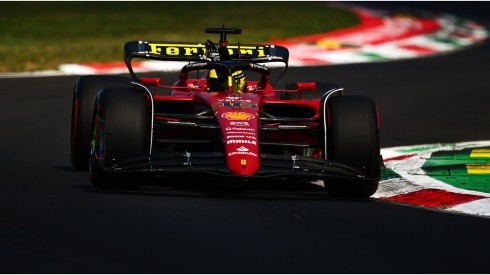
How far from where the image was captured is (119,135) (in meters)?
11.2

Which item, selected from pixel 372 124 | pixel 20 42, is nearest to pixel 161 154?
pixel 372 124

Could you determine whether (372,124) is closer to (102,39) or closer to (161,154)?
(161,154)

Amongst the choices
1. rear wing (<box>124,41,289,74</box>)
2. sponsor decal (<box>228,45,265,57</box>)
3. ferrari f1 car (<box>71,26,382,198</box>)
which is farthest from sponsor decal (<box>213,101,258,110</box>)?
sponsor decal (<box>228,45,265,57</box>)

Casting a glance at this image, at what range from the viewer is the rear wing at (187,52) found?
526 inches

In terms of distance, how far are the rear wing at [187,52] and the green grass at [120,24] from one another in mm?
9133

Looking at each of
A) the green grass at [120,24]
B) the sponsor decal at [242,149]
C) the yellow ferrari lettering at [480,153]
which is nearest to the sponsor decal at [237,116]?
the sponsor decal at [242,149]

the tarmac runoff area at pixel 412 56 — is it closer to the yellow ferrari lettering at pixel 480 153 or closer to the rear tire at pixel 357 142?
the yellow ferrari lettering at pixel 480 153

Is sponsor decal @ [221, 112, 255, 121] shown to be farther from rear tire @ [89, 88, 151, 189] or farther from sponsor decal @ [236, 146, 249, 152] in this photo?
rear tire @ [89, 88, 151, 189]

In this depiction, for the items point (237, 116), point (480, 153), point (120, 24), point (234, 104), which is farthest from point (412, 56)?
point (237, 116)

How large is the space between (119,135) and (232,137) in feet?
2.71

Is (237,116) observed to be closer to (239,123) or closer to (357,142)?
(239,123)

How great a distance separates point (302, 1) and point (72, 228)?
28884 millimetres

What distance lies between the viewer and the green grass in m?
24.6

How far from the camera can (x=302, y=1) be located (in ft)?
125
